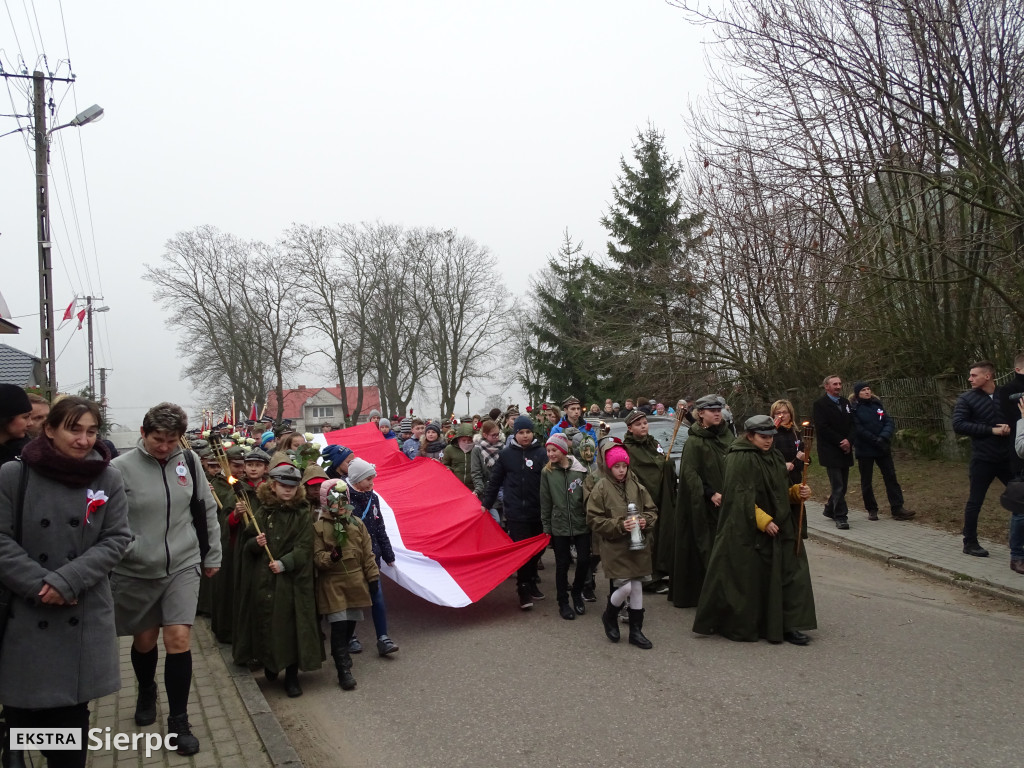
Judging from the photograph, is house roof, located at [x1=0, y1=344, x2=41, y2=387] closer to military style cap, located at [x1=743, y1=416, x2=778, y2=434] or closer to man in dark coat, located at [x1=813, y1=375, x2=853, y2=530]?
man in dark coat, located at [x1=813, y1=375, x2=853, y2=530]

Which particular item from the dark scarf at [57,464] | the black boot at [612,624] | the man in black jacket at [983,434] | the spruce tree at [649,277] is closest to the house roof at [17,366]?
the spruce tree at [649,277]

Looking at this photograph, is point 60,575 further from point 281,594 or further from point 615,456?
point 615,456

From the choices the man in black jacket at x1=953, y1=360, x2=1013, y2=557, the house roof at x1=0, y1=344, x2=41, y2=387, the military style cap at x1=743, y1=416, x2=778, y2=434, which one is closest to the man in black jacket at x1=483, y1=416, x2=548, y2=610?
the military style cap at x1=743, y1=416, x2=778, y2=434

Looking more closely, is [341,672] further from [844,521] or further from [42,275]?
[42,275]

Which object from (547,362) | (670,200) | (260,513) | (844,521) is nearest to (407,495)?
(260,513)

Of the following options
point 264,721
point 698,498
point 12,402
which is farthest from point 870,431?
point 12,402

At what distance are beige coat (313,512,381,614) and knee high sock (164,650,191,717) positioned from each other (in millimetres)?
1323

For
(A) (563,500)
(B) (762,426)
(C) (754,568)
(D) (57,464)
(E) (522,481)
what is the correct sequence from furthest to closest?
1. (E) (522,481)
2. (A) (563,500)
3. (B) (762,426)
4. (C) (754,568)
5. (D) (57,464)

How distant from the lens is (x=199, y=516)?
15.8ft

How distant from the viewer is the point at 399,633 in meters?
7.25

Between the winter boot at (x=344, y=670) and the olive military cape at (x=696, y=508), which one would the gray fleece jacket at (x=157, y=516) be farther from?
the olive military cape at (x=696, y=508)

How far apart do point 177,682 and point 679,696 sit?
3135mm

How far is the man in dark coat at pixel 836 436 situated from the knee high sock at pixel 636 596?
533 centimetres

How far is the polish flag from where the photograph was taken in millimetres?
7370
